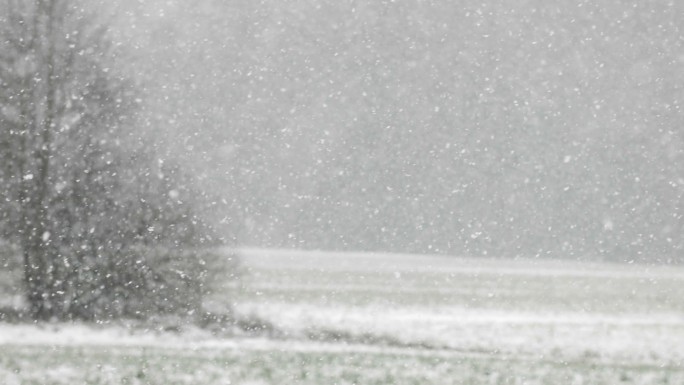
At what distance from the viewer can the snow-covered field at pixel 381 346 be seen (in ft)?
33.0

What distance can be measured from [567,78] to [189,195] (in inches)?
3624

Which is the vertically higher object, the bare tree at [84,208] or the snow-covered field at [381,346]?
the bare tree at [84,208]

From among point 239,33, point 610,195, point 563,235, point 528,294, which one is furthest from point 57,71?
point 610,195

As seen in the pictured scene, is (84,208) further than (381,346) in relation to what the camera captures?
Yes

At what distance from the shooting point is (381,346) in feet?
43.0

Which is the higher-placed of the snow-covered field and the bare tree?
the bare tree

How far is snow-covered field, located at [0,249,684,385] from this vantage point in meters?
10.0

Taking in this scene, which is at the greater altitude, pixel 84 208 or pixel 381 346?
pixel 84 208

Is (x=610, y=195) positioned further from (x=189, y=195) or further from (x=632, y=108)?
A: (x=189, y=195)

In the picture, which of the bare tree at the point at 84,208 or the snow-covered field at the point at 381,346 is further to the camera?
the bare tree at the point at 84,208

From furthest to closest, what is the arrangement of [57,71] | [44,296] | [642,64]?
[642,64] < [57,71] < [44,296]

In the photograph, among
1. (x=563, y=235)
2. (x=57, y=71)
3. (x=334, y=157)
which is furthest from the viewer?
(x=334, y=157)

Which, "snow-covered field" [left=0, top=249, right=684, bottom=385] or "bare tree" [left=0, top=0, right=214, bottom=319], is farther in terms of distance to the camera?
"bare tree" [left=0, top=0, right=214, bottom=319]

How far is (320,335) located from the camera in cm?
1430
